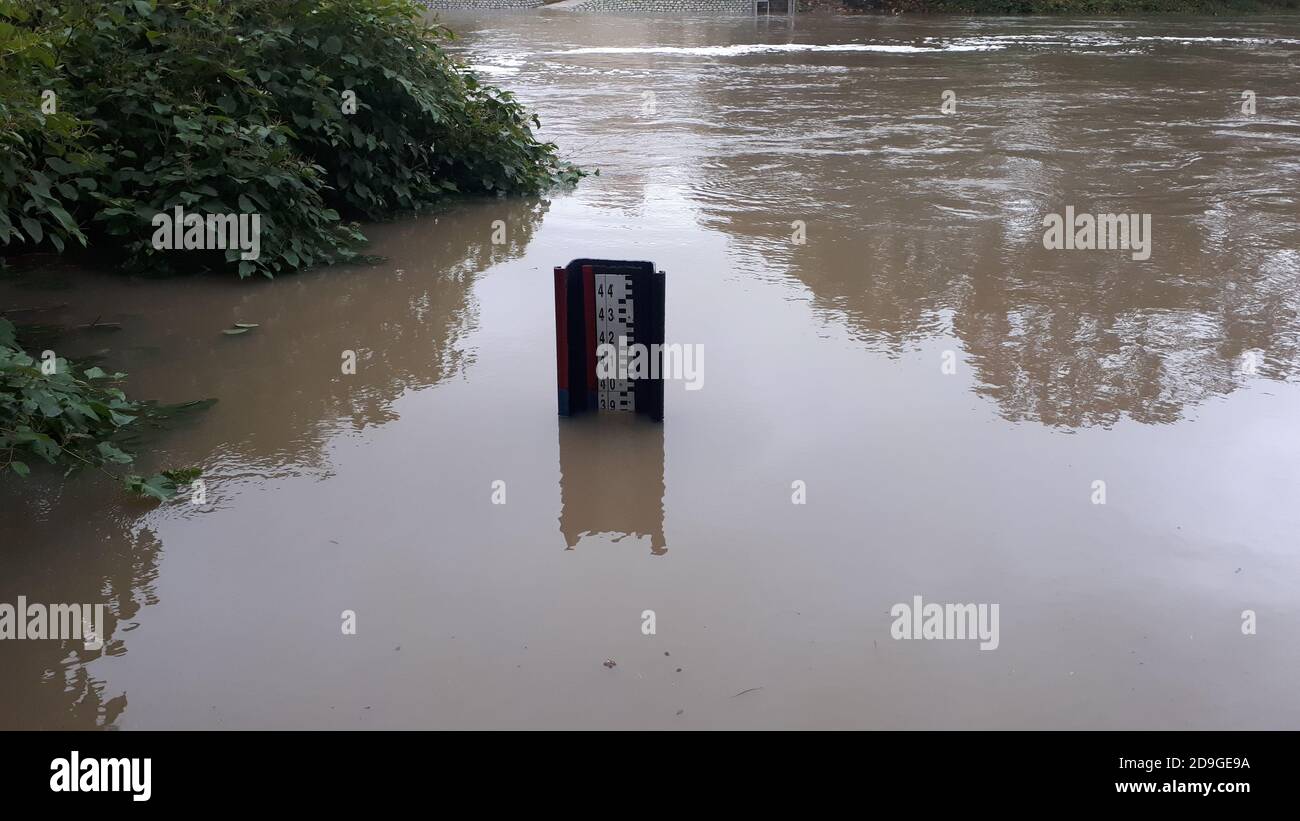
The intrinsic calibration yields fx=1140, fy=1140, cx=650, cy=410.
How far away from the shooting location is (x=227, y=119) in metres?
7.50

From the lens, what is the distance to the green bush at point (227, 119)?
24.3 feet

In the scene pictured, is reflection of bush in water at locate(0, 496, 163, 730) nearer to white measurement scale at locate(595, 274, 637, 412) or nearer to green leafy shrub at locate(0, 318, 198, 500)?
green leafy shrub at locate(0, 318, 198, 500)

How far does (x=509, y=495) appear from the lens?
190 inches

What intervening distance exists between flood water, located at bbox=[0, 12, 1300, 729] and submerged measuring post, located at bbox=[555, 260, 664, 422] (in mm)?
163

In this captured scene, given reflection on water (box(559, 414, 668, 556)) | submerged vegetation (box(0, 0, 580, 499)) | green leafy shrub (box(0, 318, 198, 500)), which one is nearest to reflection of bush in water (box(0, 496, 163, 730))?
green leafy shrub (box(0, 318, 198, 500))

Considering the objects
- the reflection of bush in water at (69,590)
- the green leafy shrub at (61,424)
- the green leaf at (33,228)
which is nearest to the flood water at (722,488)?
the reflection of bush in water at (69,590)

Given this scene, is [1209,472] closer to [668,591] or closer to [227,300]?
[668,591]

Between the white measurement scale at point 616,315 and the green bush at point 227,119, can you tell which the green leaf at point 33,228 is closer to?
the green bush at point 227,119

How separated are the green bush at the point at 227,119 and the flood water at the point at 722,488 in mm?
479

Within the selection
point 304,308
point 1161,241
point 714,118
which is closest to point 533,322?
point 304,308

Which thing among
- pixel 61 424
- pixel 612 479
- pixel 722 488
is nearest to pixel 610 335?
pixel 612 479

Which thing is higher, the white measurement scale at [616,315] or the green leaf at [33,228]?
the green leaf at [33,228]

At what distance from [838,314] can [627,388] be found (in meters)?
1.99
